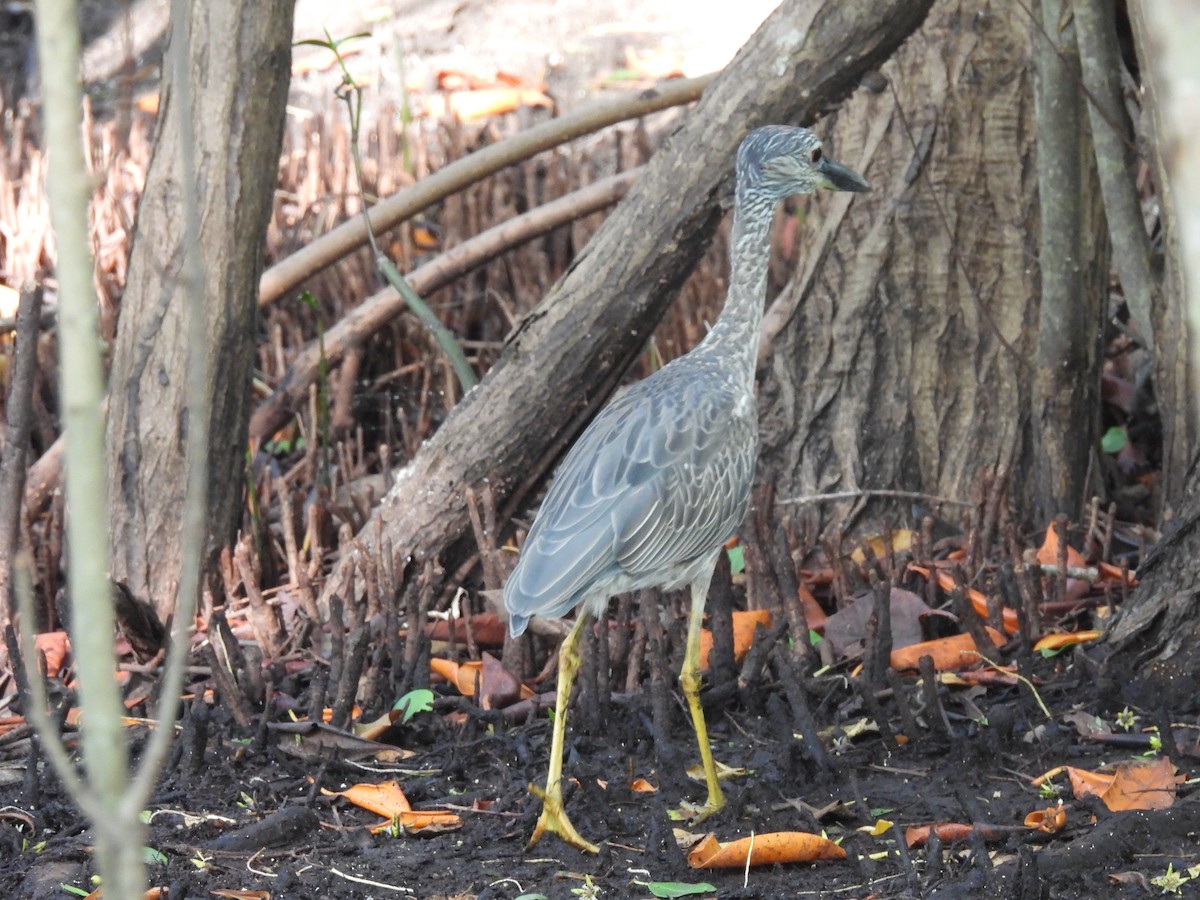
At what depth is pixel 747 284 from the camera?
154 inches

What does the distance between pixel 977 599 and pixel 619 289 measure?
1359mm

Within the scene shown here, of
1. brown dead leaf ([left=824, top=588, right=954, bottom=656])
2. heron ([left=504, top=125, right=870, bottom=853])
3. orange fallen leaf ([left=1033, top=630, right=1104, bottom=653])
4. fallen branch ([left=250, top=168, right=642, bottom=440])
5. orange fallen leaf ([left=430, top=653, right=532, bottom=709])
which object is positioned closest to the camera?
heron ([left=504, top=125, right=870, bottom=853])

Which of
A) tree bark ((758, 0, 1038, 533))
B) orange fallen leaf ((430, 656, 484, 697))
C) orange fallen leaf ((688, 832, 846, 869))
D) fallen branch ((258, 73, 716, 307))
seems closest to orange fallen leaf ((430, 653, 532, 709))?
orange fallen leaf ((430, 656, 484, 697))

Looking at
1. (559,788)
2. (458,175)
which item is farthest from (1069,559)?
(458,175)

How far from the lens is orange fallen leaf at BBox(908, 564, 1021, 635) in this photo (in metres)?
4.07

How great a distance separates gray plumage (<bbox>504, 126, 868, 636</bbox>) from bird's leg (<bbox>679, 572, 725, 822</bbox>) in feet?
0.32

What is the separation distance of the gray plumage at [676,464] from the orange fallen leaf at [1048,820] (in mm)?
1022

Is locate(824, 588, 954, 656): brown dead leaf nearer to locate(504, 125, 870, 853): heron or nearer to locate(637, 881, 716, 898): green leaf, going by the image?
locate(504, 125, 870, 853): heron

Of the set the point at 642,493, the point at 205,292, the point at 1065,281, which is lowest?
the point at 642,493

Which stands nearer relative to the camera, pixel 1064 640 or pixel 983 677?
pixel 983 677

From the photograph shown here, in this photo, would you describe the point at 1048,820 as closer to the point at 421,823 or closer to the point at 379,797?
the point at 421,823

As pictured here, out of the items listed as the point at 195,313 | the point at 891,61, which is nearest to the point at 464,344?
the point at 891,61

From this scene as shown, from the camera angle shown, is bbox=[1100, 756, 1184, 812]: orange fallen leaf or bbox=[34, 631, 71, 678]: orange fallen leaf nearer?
bbox=[1100, 756, 1184, 812]: orange fallen leaf

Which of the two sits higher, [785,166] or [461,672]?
[785,166]
